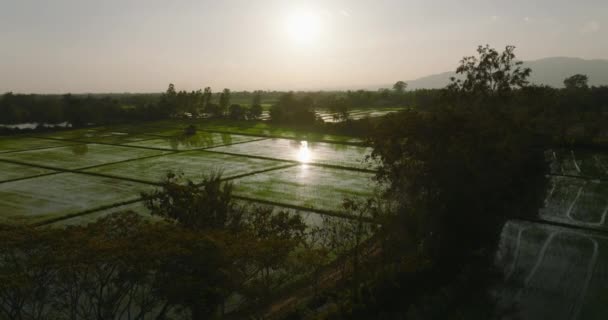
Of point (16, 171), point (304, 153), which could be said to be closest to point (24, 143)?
point (16, 171)

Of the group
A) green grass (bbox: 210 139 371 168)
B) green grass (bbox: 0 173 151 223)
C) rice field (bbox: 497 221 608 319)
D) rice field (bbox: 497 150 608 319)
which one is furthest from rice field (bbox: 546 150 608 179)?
green grass (bbox: 0 173 151 223)

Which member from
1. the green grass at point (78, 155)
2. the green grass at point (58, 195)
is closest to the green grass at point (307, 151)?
the green grass at point (78, 155)

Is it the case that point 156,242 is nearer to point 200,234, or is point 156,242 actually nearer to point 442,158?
point 200,234

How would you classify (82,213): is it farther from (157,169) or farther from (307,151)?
(307,151)

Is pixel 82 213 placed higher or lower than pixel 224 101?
lower

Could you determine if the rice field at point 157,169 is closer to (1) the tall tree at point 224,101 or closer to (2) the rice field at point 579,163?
(2) the rice field at point 579,163

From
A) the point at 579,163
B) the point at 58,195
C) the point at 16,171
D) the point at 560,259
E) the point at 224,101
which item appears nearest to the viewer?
the point at 560,259

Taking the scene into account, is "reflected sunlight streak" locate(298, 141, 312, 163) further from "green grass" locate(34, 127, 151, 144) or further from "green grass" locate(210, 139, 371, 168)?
"green grass" locate(34, 127, 151, 144)

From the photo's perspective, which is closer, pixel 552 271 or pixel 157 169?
pixel 552 271
